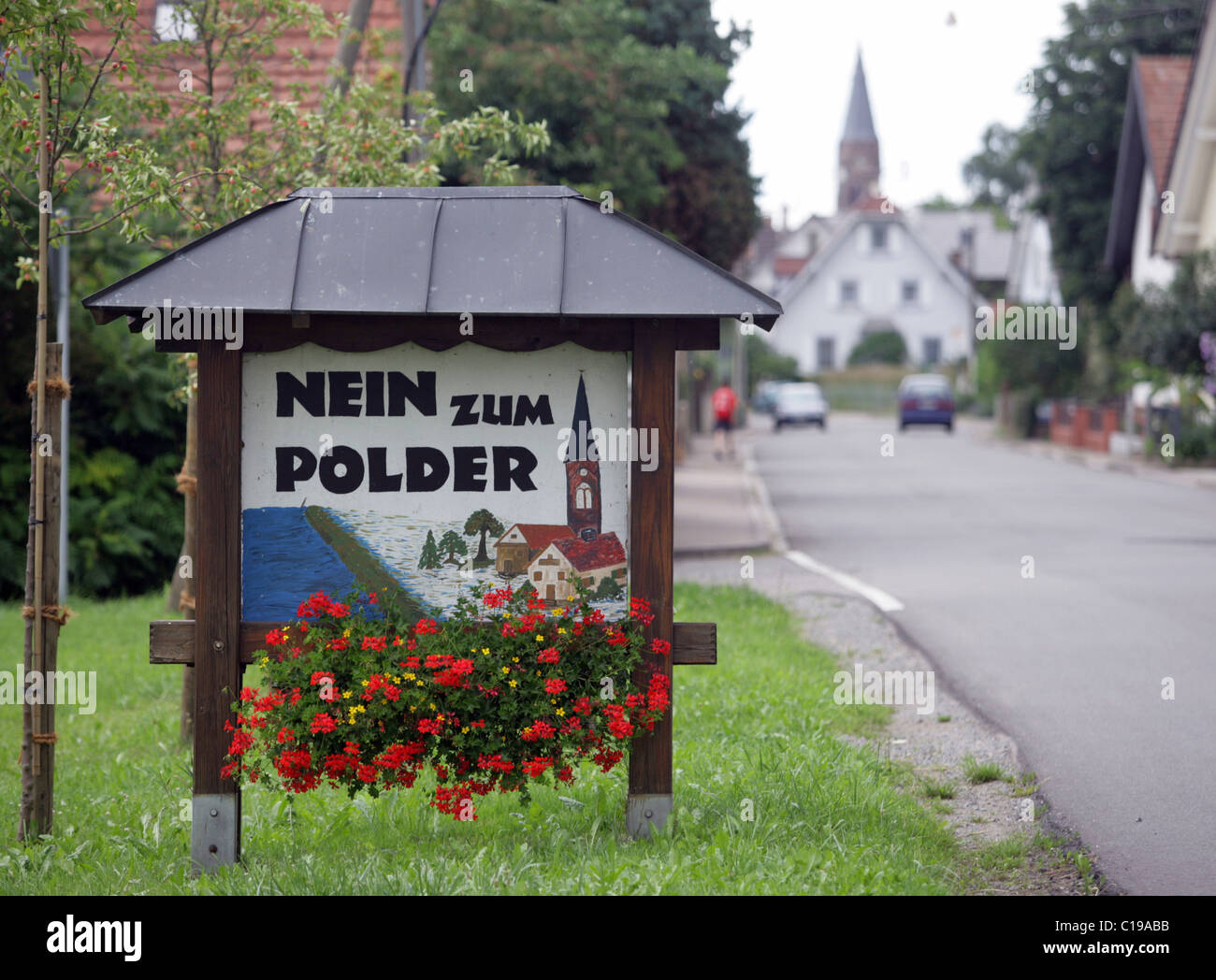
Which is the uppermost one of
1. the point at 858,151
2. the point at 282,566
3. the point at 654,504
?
the point at 858,151

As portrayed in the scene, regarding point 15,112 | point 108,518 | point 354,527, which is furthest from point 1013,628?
point 108,518

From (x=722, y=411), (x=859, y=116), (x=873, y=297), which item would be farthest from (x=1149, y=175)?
(x=859, y=116)

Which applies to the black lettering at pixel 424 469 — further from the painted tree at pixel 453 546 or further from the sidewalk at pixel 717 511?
the sidewalk at pixel 717 511

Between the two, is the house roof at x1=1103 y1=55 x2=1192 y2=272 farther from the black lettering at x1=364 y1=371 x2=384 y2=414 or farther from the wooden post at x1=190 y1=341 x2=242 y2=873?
the wooden post at x1=190 y1=341 x2=242 y2=873

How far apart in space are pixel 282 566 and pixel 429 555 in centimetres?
52

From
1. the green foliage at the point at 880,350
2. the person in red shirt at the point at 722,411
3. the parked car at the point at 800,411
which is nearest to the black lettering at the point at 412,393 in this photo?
the person in red shirt at the point at 722,411

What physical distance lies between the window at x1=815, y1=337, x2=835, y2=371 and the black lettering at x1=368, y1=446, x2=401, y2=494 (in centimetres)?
8625

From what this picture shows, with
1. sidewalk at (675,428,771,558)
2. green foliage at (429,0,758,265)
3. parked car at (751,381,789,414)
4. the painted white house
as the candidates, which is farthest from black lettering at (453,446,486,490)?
the painted white house

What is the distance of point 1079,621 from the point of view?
38.2 ft

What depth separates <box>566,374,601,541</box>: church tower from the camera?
5574mm

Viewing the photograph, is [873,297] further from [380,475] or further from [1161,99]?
[380,475]
